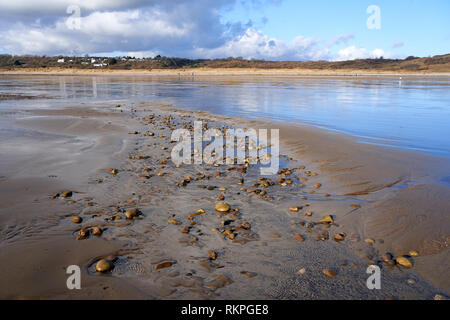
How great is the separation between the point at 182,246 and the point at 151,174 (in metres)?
2.93

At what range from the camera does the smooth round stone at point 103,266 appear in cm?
329

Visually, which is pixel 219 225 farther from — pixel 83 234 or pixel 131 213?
pixel 83 234

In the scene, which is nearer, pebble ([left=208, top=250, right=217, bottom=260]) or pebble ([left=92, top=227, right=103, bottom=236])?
pebble ([left=208, top=250, right=217, bottom=260])

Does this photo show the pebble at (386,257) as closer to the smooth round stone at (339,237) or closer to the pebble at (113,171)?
the smooth round stone at (339,237)

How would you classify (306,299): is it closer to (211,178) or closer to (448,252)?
(448,252)

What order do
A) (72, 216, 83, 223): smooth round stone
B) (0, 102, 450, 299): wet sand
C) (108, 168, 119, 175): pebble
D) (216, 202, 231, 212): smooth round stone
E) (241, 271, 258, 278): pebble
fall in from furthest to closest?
(108, 168, 119, 175): pebble
(216, 202, 231, 212): smooth round stone
(72, 216, 83, 223): smooth round stone
(241, 271, 258, 278): pebble
(0, 102, 450, 299): wet sand

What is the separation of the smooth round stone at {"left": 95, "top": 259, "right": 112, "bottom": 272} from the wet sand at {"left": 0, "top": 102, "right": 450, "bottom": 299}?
0.23ft

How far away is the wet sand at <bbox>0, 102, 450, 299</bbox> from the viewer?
10.3ft

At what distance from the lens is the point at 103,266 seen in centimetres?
331

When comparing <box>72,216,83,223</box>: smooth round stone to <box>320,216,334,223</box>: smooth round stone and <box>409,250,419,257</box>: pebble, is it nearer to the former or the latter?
<box>320,216,334,223</box>: smooth round stone

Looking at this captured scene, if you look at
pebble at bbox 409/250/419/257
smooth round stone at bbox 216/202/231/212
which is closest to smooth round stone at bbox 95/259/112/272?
smooth round stone at bbox 216/202/231/212

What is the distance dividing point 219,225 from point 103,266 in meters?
1.68

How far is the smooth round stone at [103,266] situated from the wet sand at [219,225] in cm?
7

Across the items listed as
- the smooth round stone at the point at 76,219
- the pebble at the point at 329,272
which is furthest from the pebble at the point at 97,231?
the pebble at the point at 329,272
